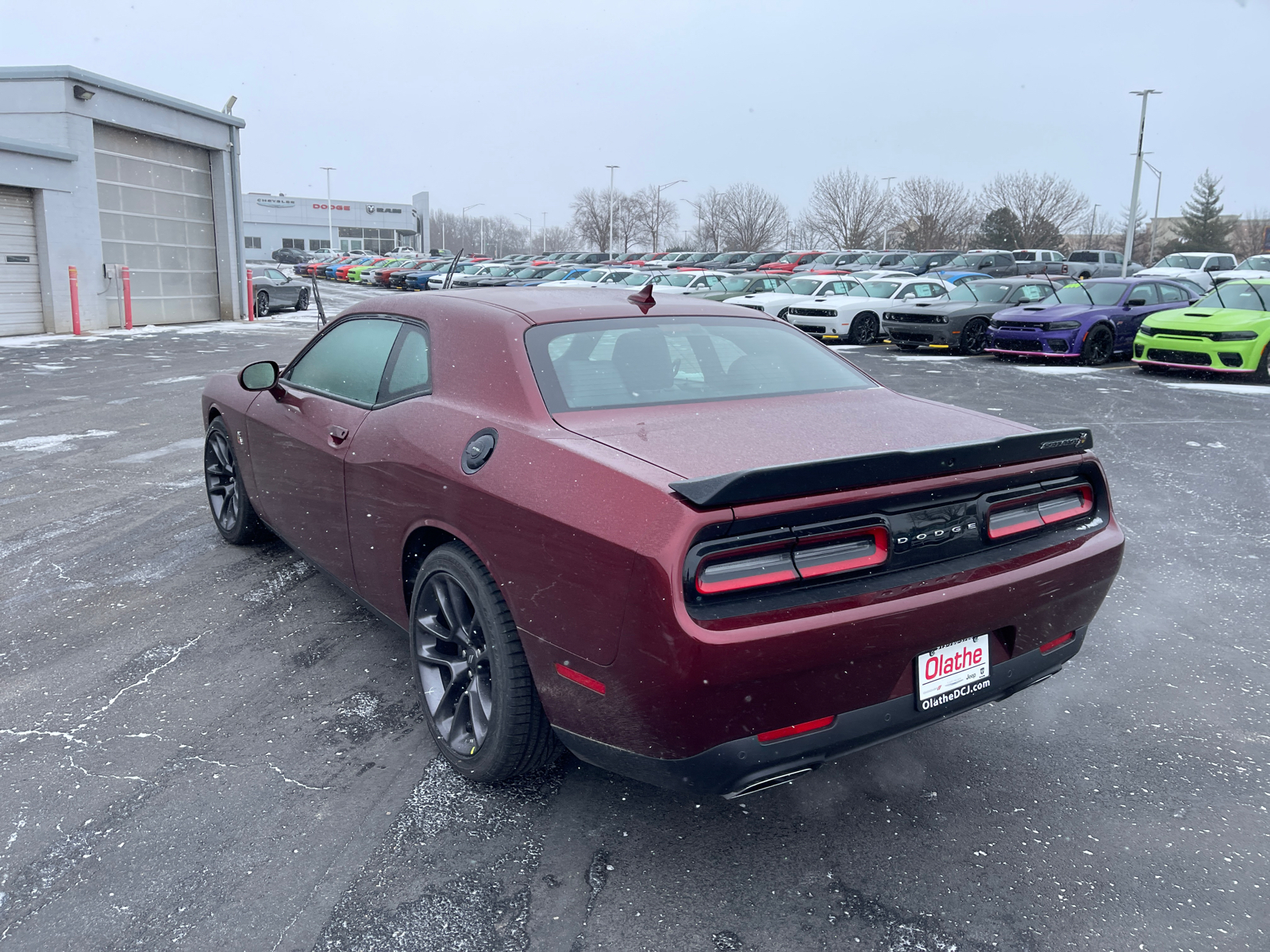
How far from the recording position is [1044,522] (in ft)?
9.51

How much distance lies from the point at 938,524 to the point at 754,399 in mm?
932

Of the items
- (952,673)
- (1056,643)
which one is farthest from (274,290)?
(952,673)

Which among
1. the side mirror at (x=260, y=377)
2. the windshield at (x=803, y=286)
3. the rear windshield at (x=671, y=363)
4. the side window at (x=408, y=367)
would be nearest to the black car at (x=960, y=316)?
the windshield at (x=803, y=286)

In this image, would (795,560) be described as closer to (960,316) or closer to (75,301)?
(960,316)

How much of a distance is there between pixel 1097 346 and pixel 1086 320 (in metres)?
0.52

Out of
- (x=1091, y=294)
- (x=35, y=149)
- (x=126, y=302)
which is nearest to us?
(x=1091, y=294)

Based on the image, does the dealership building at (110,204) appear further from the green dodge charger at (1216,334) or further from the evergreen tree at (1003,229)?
the evergreen tree at (1003,229)

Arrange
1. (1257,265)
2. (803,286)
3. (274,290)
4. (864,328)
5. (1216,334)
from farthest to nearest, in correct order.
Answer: (1257,265) < (274,290) < (803,286) < (864,328) < (1216,334)

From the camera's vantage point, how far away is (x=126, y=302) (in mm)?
20750

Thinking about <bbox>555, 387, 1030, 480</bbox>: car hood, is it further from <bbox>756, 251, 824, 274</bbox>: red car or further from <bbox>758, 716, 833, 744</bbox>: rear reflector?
<bbox>756, 251, 824, 274</bbox>: red car

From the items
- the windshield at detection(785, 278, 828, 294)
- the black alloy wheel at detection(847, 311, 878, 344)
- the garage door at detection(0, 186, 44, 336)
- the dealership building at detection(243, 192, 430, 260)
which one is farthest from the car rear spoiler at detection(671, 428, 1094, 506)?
the dealership building at detection(243, 192, 430, 260)

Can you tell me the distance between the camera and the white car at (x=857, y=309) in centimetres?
1919

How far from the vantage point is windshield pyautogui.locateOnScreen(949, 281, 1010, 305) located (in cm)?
1866

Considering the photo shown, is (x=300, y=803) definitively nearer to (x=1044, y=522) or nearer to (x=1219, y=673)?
(x=1044, y=522)
